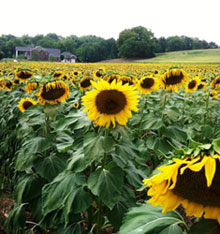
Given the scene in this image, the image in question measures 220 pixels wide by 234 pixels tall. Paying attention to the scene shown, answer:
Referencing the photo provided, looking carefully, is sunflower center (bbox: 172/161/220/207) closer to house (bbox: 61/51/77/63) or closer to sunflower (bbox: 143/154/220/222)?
sunflower (bbox: 143/154/220/222)

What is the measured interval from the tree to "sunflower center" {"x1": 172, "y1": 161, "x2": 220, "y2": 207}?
61.6m

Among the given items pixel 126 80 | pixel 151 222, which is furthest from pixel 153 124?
pixel 151 222

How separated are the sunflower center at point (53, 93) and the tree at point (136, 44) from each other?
59.7 m

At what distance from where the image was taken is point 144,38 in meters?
65.0

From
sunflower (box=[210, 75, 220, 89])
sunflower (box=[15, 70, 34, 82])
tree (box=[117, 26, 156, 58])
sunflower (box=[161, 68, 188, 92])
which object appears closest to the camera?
sunflower (box=[161, 68, 188, 92])

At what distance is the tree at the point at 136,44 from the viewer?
201 ft

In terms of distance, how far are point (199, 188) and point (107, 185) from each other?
3.08 feet

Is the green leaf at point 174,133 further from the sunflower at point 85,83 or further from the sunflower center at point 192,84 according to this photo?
the sunflower center at point 192,84

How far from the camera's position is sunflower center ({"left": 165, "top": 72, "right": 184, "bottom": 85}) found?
3.54m

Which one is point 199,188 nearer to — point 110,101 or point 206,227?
point 206,227

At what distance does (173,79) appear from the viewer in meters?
3.56

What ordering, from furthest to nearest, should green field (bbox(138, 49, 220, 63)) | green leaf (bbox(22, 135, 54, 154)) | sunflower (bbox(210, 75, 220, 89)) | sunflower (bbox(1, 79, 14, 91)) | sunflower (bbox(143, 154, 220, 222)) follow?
1. green field (bbox(138, 49, 220, 63))
2. sunflower (bbox(1, 79, 14, 91))
3. sunflower (bbox(210, 75, 220, 89))
4. green leaf (bbox(22, 135, 54, 154))
5. sunflower (bbox(143, 154, 220, 222))

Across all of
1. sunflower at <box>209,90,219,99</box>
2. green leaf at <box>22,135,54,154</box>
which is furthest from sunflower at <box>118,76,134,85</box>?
sunflower at <box>209,90,219,99</box>

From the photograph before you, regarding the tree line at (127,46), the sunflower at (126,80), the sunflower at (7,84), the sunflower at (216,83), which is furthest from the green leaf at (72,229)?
the tree line at (127,46)
